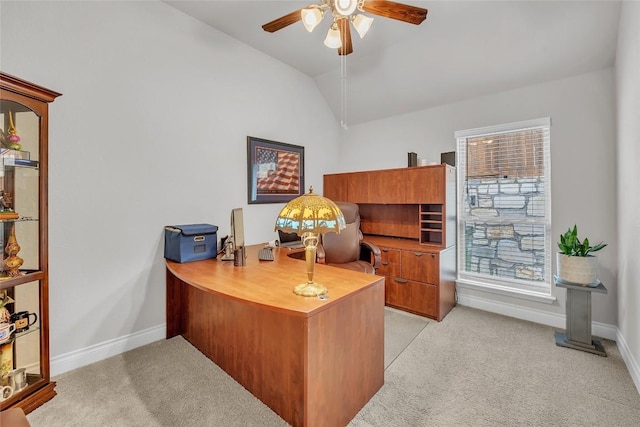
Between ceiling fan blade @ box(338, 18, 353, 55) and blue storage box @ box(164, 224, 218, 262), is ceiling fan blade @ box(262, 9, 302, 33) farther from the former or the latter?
blue storage box @ box(164, 224, 218, 262)

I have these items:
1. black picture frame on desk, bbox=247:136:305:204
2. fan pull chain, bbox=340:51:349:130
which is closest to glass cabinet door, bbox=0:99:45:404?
black picture frame on desk, bbox=247:136:305:204

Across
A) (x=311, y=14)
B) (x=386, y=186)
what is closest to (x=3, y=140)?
(x=311, y=14)

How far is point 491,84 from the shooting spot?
3.07 m

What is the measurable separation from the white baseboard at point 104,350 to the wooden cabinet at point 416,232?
229 centimetres

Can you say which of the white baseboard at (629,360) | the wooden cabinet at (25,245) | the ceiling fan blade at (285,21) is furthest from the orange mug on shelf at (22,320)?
the white baseboard at (629,360)

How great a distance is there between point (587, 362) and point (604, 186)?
156 cm

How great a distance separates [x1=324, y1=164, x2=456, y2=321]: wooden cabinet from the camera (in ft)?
9.99

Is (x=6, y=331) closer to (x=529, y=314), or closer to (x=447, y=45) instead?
(x=447, y=45)

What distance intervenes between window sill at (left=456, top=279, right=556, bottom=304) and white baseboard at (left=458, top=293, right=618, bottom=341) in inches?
4.6

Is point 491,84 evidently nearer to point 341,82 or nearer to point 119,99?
point 341,82

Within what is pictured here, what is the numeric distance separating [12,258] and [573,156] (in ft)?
14.9

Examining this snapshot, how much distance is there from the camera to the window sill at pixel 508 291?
2.88 meters

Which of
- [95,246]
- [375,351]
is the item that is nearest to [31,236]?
[95,246]

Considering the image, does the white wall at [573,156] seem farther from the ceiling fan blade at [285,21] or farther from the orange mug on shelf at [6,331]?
the orange mug on shelf at [6,331]
